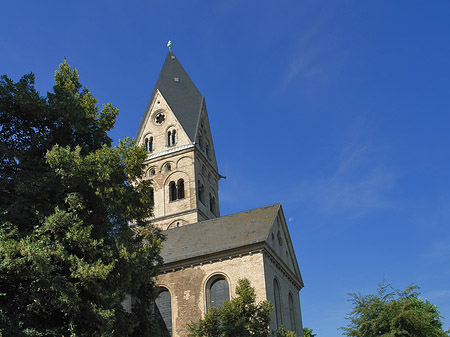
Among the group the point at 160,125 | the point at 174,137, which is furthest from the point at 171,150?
the point at 160,125

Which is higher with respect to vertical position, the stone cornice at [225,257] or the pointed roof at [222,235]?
the pointed roof at [222,235]

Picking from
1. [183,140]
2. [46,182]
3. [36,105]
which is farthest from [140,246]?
[183,140]

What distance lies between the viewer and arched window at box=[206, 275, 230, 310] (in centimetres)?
2416

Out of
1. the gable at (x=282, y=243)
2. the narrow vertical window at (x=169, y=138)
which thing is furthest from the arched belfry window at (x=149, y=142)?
the gable at (x=282, y=243)

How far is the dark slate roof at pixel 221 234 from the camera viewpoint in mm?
24922

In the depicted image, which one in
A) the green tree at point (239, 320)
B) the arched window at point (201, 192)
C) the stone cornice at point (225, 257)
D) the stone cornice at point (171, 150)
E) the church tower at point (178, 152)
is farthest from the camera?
the stone cornice at point (171, 150)

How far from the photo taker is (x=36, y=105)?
15305mm

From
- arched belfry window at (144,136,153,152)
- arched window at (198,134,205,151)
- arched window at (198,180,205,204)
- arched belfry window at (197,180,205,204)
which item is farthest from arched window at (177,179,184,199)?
arched belfry window at (144,136,153,152)

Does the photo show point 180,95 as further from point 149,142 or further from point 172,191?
point 172,191

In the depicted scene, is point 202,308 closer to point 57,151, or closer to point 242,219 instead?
point 242,219

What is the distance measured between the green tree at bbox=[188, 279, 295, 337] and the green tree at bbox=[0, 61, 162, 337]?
3.87 metres

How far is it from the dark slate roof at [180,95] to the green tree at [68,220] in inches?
1186

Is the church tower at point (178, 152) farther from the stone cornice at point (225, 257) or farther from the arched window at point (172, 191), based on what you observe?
the stone cornice at point (225, 257)

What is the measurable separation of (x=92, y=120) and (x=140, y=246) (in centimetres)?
449
